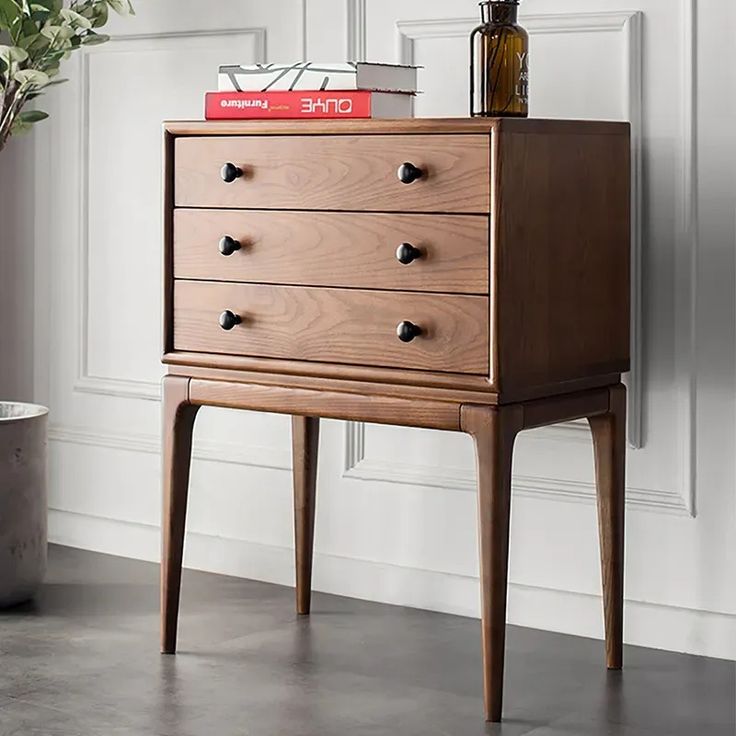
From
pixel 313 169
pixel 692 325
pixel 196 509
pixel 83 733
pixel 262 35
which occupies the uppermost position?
pixel 262 35

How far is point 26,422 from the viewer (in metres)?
2.61

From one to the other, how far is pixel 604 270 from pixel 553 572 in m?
0.56

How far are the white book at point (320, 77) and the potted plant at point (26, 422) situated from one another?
49 cm

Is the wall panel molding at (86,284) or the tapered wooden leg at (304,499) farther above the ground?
the wall panel molding at (86,284)

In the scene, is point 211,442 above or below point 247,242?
below

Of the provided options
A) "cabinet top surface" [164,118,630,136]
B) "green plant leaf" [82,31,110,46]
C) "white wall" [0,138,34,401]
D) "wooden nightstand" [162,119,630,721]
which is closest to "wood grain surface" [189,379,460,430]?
"wooden nightstand" [162,119,630,721]

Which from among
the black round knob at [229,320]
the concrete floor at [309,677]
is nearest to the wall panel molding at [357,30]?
the black round knob at [229,320]

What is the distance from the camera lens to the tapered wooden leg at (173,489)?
231 cm

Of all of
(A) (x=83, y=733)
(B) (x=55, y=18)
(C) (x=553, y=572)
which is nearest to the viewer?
(A) (x=83, y=733)

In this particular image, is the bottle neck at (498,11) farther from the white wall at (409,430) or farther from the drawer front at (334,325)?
the drawer front at (334,325)

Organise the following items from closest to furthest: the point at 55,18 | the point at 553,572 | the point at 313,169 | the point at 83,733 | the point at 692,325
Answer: the point at 83,733 → the point at 313,169 → the point at 692,325 → the point at 553,572 → the point at 55,18

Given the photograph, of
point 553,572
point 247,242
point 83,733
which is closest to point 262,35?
point 247,242

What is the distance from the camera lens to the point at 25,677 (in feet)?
7.17

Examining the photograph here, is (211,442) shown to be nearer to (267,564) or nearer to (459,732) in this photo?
(267,564)
